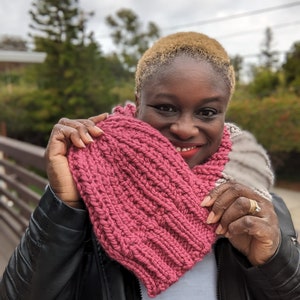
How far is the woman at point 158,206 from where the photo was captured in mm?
858

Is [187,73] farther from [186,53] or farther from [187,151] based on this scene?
[187,151]

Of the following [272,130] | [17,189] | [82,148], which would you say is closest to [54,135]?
[82,148]

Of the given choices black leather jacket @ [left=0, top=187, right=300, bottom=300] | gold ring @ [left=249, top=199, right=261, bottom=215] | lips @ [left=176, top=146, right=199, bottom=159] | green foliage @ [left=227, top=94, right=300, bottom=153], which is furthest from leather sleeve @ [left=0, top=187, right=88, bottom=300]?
green foliage @ [left=227, top=94, right=300, bottom=153]

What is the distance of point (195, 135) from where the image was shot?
91cm

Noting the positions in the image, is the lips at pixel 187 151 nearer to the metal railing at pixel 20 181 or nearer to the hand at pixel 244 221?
the hand at pixel 244 221

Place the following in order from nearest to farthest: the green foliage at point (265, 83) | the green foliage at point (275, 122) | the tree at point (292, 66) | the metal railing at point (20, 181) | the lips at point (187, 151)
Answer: the lips at point (187, 151), the metal railing at point (20, 181), the green foliage at point (275, 122), the tree at point (292, 66), the green foliage at point (265, 83)

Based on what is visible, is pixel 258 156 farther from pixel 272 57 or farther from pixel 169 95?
pixel 272 57

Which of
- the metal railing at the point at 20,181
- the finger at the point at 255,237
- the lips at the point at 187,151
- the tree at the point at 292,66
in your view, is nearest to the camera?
the finger at the point at 255,237

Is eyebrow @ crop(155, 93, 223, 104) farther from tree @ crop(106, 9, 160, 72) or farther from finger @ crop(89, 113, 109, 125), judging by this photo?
tree @ crop(106, 9, 160, 72)

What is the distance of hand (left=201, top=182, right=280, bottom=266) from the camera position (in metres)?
0.82

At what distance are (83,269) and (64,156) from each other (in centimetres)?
28

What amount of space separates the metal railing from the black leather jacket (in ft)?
5.17

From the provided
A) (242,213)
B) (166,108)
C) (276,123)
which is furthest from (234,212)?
(276,123)

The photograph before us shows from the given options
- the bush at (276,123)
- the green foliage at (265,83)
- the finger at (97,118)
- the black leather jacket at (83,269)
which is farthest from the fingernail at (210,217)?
the green foliage at (265,83)
